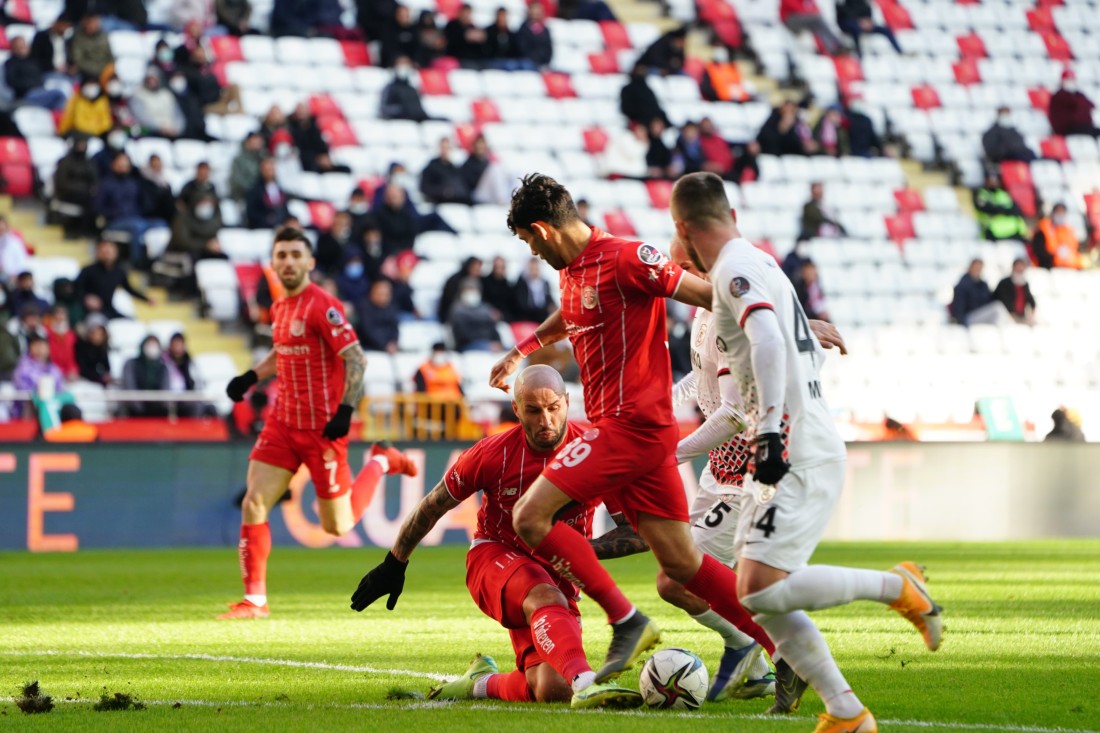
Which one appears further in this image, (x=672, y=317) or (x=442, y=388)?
(x=672, y=317)

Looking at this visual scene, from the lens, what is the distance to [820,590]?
541 cm

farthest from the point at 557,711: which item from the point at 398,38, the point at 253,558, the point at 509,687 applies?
the point at 398,38

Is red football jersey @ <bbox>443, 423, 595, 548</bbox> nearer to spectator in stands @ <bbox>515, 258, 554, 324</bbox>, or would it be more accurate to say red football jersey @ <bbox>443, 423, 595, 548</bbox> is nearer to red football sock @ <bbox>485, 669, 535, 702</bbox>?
red football sock @ <bbox>485, 669, 535, 702</bbox>

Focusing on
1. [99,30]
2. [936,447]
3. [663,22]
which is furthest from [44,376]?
[663,22]

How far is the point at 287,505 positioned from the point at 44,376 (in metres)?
2.71

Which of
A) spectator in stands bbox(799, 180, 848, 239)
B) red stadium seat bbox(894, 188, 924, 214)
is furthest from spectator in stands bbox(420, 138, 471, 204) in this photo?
red stadium seat bbox(894, 188, 924, 214)

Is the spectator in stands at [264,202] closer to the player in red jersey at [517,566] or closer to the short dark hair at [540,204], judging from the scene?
the player in red jersey at [517,566]

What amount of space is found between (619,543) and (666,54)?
19.2m

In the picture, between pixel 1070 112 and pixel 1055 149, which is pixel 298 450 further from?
pixel 1070 112

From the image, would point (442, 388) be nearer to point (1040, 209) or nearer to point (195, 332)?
point (195, 332)

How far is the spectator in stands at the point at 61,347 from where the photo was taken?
16625mm

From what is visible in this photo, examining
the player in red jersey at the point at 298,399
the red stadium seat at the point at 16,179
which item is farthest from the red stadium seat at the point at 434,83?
the player in red jersey at the point at 298,399

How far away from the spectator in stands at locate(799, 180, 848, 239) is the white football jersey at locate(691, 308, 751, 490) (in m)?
16.4

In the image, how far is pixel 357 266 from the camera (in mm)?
18891
